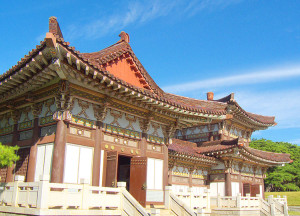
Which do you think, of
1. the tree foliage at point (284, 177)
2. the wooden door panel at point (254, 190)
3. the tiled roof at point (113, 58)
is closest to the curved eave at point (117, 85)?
the tiled roof at point (113, 58)

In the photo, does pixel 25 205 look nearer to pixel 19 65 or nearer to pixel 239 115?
pixel 19 65

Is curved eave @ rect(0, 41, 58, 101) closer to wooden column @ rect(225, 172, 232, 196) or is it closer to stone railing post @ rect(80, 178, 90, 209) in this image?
stone railing post @ rect(80, 178, 90, 209)

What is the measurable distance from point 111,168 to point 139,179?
1761mm

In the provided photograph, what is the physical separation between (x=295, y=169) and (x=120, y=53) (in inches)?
2153

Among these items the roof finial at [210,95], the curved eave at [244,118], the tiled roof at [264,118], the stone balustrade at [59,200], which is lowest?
the stone balustrade at [59,200]

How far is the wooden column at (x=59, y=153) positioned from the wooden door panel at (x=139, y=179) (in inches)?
158

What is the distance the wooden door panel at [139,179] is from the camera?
14562 mm

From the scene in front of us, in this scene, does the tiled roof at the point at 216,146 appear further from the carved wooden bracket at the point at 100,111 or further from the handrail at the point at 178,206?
the carved wooden bracket at the point at 100,111

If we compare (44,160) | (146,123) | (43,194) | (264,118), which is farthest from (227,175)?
(43,194)

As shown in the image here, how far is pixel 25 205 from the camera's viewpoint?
400 inches

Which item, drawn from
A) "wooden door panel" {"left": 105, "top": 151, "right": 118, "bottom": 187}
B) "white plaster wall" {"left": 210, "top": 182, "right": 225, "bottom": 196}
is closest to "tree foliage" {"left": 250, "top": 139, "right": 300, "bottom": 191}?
"white plaster wall" {"left": 210, "top": 182, "right": 225, "bottom": 196}

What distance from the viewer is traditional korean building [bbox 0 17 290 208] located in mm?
11719

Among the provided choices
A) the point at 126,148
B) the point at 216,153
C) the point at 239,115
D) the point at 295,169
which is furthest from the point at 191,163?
the point at 295,169

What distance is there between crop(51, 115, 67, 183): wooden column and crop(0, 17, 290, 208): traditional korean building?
4 centimetres
